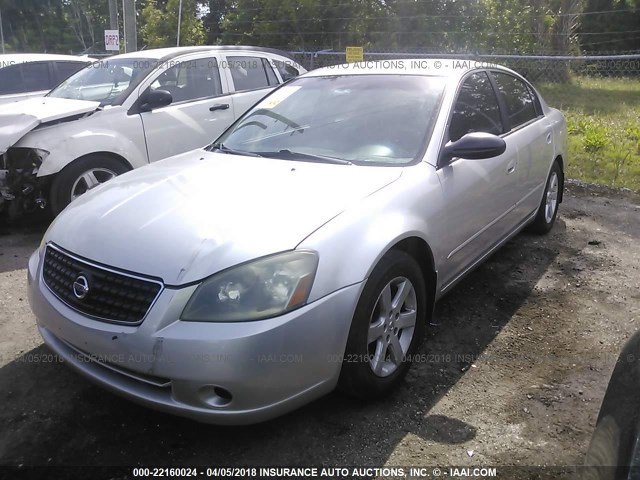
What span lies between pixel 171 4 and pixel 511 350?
68.9 feet

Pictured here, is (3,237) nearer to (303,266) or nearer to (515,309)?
(303,266)

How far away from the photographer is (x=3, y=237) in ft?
17.3

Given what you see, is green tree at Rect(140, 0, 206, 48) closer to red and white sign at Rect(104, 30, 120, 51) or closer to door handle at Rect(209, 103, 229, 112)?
red and white sign at Rect(104, 30, 120, 51)

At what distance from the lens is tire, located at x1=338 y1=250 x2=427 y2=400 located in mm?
A: 2518

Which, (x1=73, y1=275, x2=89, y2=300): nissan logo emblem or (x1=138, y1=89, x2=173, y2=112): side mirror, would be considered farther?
(x1=138, y1=89, x2=173, y2=112): side mirror

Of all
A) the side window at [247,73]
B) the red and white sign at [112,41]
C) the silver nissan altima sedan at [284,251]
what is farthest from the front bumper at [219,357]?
the red and white sign at [112,41]

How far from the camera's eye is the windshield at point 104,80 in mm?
5781

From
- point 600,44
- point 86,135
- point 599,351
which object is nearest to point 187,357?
point 599,351

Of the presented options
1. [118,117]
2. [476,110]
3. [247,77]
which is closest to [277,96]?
[476,110]

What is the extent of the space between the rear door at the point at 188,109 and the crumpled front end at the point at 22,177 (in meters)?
1.00

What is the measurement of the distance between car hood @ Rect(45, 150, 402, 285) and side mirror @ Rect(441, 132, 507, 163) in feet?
1.29

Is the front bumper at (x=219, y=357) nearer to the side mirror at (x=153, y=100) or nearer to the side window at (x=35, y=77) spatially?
the side mirror at (x=153, y=100)

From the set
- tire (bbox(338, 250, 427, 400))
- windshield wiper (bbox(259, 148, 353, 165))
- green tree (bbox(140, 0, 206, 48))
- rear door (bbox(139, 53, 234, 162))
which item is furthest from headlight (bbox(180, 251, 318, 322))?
green tree (bbox(140, 0, 206, 48))

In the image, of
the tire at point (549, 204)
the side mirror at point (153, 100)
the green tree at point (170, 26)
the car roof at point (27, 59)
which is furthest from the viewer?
the green tree at point (170, 26)
